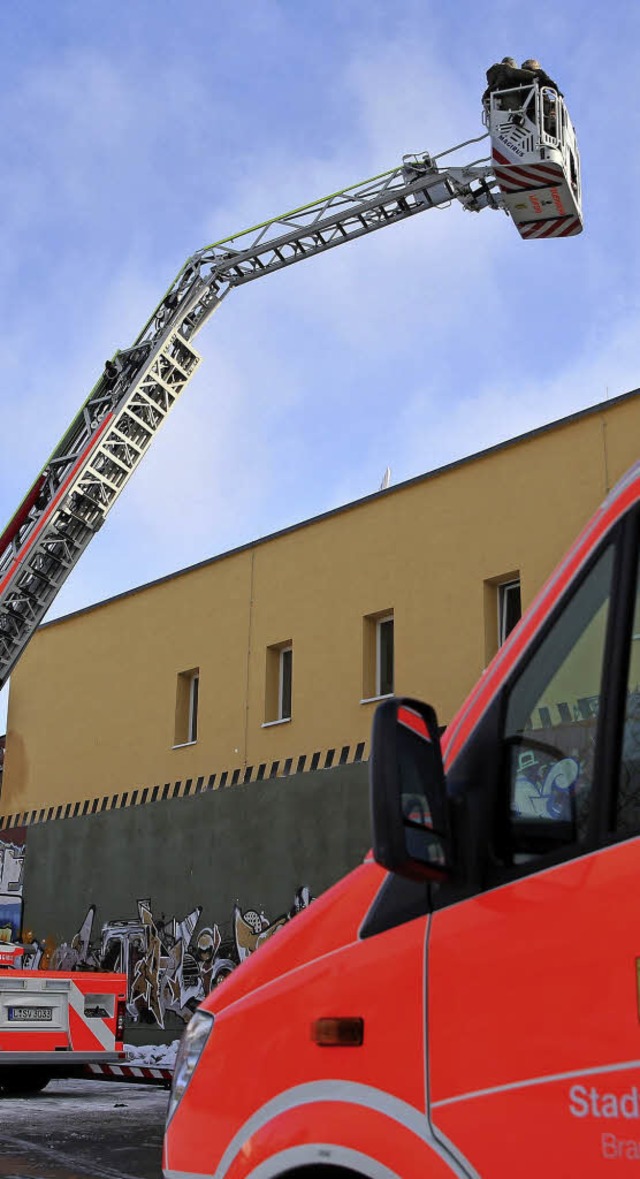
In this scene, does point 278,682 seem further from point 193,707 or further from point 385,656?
point 385,656

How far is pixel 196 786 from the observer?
18.0 metres

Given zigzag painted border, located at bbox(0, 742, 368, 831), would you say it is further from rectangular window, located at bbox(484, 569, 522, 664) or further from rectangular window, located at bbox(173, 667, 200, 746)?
rectangular window, located at bbox(484, 569, 522, 664)

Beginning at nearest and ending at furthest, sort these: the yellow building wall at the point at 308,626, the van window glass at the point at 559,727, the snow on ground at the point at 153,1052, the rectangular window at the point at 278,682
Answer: the van window glass at the point at 559,727 < the yellow building wall at the point at 308,626 < the snow on ground at the point at 153,1052 < the rectangular window at the point at 278,682

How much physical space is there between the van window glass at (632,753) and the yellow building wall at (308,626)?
11123mm

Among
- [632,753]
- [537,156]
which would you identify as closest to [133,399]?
[537,156]

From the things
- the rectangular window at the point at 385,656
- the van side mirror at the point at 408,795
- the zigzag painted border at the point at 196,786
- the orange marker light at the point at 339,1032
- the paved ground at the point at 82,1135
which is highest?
the rectangular window at the point at 385,656

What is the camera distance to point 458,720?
3.01 m

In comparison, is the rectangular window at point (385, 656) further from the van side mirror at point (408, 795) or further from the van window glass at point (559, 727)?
the van side mirror at point (408, 795)

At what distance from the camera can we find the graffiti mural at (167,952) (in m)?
16.2

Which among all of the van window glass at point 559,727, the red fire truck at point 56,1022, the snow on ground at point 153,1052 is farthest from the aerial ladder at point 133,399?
the van window glass at point 559,727

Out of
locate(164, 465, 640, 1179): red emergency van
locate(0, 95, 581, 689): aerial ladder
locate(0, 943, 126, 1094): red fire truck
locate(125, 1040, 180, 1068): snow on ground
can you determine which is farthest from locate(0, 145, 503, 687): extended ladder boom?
locate(164, 465, 640, 1179): red emergency van

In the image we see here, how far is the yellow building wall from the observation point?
14375mm

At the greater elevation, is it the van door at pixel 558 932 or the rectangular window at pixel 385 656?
the rectangular window at pixel 385 656

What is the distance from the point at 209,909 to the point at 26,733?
6.66 metres
